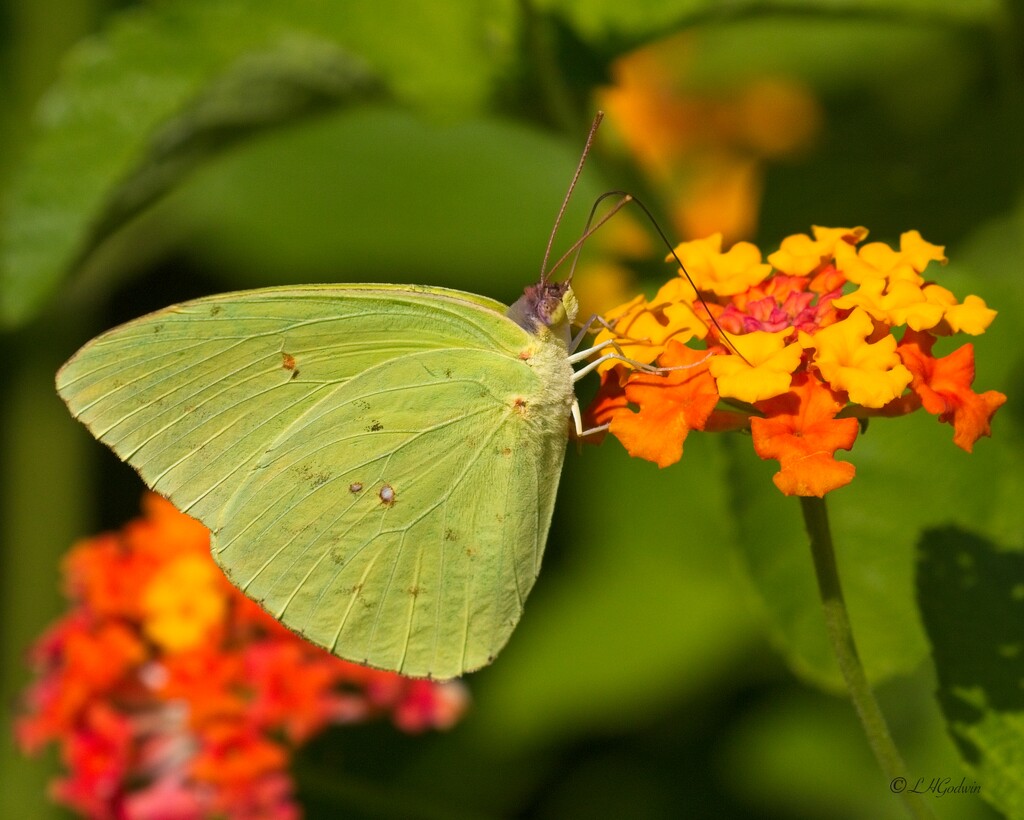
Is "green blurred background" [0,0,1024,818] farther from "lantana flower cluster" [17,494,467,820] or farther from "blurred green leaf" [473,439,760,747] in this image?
"lantana flower cluster" [17,494,467,820]

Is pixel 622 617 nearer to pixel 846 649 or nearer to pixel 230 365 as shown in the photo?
pixel 230 365

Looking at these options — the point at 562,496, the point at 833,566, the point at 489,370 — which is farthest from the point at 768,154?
the point at 833,566

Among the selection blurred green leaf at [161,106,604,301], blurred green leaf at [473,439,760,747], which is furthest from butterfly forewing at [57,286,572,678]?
blurred green leaf at [161,106,604,301]

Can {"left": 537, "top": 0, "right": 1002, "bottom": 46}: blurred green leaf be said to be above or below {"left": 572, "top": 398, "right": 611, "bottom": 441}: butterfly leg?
above

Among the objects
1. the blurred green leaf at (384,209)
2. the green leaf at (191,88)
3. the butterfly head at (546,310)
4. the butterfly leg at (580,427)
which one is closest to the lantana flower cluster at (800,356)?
the butterfly leg at (580,427)

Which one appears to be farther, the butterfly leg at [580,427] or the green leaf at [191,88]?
the green leaf at [191,88]

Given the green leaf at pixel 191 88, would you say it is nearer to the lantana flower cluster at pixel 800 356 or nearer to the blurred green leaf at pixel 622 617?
the lantana flower cluster at pixel 800 356
